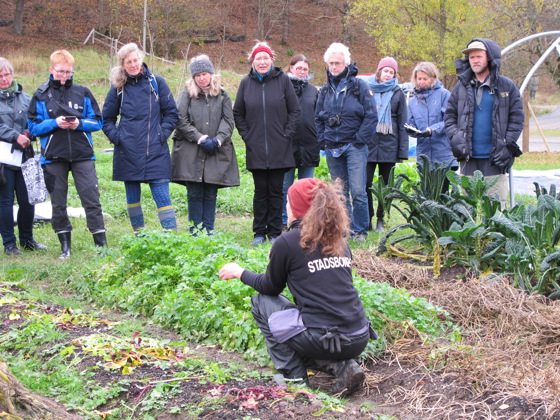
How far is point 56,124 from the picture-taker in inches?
294

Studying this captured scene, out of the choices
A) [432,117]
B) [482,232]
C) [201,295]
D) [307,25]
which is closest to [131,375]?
[201,295]

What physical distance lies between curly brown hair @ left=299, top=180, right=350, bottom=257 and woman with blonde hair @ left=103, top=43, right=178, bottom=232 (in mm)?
3708

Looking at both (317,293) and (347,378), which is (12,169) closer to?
(317,293)

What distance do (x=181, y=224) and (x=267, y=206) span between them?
6.36 feet

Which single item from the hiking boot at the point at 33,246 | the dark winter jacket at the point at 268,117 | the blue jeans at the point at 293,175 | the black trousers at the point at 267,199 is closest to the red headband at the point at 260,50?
the dark winter jacket at the point at 268,117

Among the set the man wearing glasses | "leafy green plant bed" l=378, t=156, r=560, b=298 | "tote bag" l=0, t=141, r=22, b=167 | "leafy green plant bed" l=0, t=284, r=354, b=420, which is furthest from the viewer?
"tote bag" l=0, t=141, r=22, b=167

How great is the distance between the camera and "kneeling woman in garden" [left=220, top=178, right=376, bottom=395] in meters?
4.27

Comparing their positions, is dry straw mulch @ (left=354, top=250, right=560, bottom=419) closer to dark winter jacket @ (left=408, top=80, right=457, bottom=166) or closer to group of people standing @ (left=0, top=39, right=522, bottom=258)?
group of people standing @ (left=0, top=39, right=522, bottom=258)

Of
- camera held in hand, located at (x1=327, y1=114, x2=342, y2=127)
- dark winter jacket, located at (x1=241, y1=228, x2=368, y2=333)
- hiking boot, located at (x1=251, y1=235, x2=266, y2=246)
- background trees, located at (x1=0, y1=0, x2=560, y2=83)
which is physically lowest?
hiking boot, located at (x1=251, y1=235, x2=266, y2=246)

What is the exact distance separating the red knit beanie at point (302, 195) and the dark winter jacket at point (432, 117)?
15.1ft

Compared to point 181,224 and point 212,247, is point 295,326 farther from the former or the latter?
point 181,224

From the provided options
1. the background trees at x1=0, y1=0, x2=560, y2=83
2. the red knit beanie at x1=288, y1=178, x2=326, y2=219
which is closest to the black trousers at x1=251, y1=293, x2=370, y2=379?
the red knit beanie at x1=288, y1=178, x2=326, y2=219

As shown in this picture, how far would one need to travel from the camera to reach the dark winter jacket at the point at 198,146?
312 inches

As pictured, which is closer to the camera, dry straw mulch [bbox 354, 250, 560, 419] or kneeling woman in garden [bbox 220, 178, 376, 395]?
dry straw mulch [bbox 354, 250, 560, 419]
